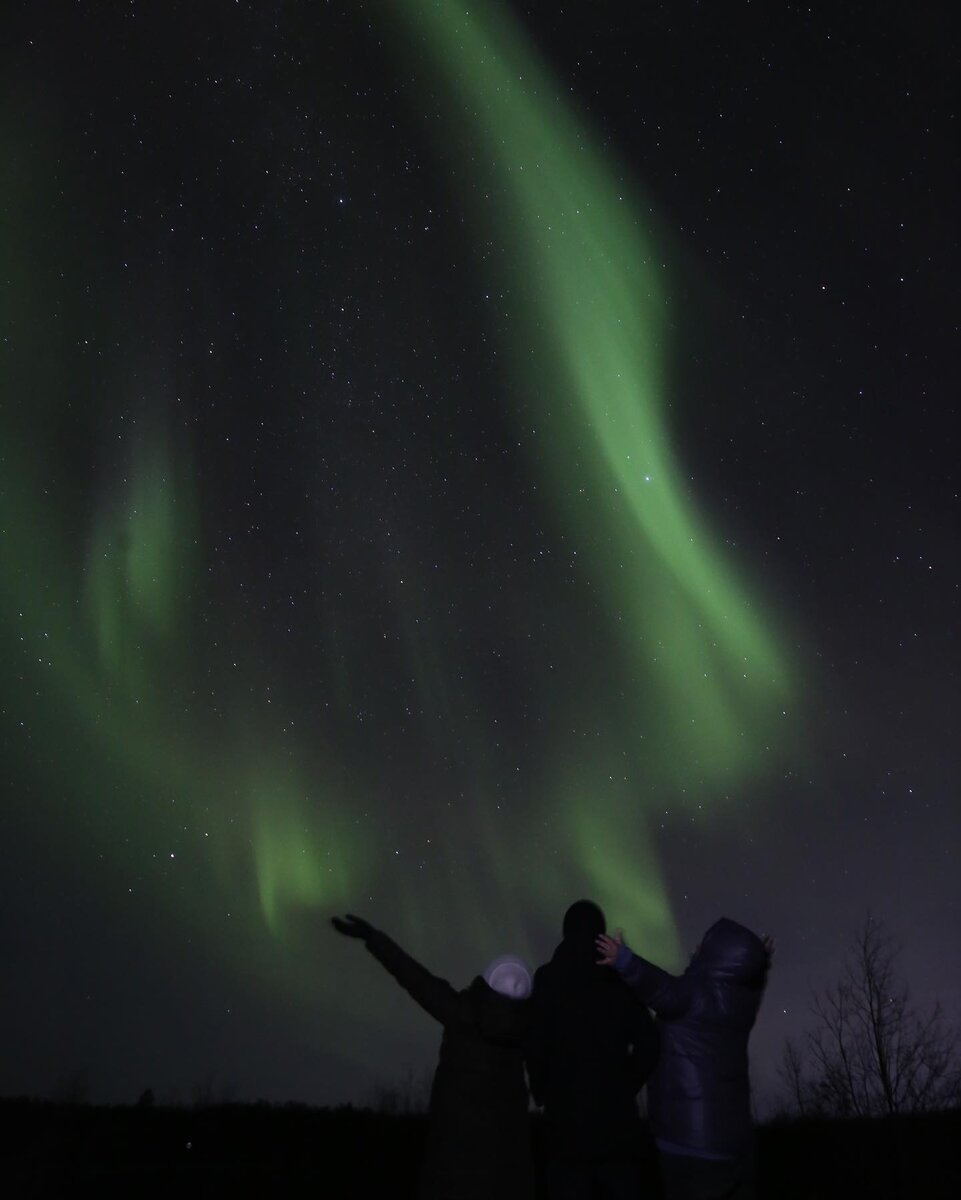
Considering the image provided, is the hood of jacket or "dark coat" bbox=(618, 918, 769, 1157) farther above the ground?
the hood of jacket

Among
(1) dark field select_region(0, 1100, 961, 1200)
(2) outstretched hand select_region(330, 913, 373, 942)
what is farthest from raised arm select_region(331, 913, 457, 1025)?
(1) dark field select_region(0, 1100, 961, 1200)

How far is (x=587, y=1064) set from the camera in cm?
575

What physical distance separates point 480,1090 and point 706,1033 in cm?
123

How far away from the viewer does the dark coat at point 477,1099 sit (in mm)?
5867

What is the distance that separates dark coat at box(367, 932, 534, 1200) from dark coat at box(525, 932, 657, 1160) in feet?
0.56

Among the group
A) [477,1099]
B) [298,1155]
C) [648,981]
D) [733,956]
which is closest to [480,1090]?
[477,1099]

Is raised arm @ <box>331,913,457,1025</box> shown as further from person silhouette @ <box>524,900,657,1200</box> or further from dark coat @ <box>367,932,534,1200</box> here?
person silhouette @ <box>524,900,657,1200</box>

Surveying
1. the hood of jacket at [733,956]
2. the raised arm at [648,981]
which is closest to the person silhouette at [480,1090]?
the raised arm at [648,981]

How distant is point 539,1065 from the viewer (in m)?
5.88

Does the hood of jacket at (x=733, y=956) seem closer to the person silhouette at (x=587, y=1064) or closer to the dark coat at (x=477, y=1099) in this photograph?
the person silhouette at (x=587, y=1064)

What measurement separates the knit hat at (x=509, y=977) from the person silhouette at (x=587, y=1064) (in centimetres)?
12

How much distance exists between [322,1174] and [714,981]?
6.86m

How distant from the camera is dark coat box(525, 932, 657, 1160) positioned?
565 centimetres

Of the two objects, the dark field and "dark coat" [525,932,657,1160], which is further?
the dark field
